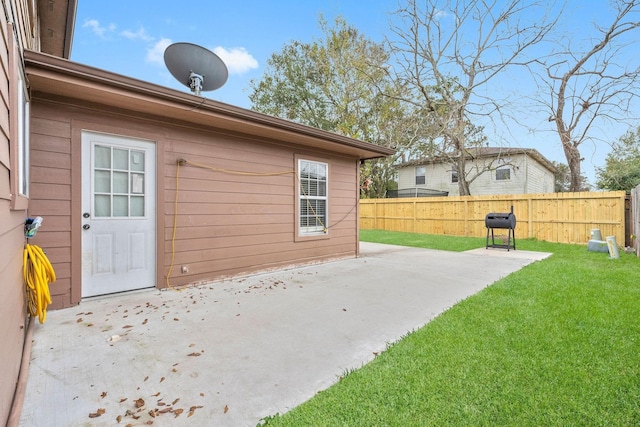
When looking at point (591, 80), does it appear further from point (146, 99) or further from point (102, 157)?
point (102, 157)

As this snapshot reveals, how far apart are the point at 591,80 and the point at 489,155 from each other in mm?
4851

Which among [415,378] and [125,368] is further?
[125,368]

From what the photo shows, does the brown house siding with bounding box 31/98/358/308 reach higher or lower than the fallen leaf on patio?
higher

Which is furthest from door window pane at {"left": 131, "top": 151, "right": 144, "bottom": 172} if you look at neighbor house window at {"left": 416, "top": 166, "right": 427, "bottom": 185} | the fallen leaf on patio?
neighbor house window at {"left": 416, "top": 166, "right": 427, "bottom": 185}

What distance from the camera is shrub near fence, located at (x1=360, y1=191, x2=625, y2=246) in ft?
25.9

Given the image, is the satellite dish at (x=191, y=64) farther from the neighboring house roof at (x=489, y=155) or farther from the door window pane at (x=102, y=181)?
the neighboring house roof at (x=489, y=155)

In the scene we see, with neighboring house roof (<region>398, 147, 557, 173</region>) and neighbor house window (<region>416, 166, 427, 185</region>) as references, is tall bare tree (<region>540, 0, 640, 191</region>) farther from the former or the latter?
neighbor house window (<region>416, 166, 427, 185</region>)

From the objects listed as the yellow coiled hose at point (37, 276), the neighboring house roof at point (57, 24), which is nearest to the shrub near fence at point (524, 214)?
the yellow coiled hose at point (37, 276)

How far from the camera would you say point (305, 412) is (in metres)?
1.59

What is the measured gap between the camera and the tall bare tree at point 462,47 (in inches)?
407

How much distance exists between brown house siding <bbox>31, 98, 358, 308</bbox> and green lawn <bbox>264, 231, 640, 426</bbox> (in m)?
3.00

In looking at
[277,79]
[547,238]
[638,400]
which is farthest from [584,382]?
[277,79]

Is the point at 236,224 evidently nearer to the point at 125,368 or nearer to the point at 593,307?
the point at 125,368

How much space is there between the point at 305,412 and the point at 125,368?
130 centimetres
